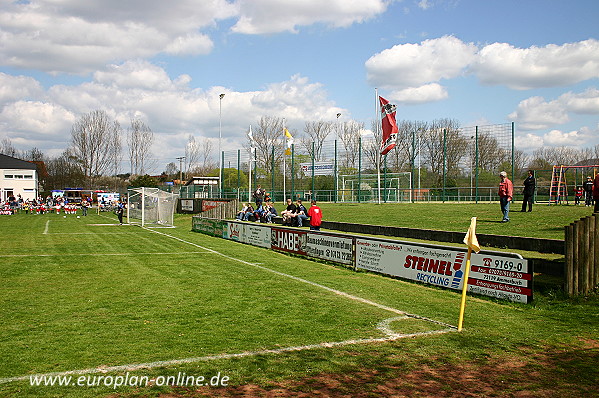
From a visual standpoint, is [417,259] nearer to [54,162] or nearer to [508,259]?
[508,259]

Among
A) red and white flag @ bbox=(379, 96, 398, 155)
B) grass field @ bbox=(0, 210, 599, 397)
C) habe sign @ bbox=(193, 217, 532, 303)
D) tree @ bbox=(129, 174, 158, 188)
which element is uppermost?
red and white flag @ bbox=(379, 96, 398, 155)

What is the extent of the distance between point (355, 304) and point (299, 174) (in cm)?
2994

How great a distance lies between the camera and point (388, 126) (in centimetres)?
2791

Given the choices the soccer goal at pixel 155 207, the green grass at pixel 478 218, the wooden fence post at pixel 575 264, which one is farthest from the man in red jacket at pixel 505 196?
the soccer goal at pixel 155 207

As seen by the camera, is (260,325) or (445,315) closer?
(260,325)

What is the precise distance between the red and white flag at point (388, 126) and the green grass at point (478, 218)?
150 inches

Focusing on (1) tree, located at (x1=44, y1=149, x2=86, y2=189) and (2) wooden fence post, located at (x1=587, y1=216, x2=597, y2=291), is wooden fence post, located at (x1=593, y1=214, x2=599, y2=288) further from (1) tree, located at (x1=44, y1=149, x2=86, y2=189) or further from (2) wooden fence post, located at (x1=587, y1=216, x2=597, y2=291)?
(1) tree, located at (x1=44, y1=149, x2=86, y2=189)

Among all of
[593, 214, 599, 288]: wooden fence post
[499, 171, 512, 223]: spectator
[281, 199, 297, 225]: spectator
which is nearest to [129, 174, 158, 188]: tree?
[281, 199, 297, 225]: spectator

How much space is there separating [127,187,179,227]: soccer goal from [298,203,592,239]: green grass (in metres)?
13.6

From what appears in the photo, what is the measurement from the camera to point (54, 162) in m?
106

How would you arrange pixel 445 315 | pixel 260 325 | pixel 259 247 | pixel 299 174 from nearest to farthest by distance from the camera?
pixel 260 325, pixel 445 315, pixel 259 247, pixel 299 174

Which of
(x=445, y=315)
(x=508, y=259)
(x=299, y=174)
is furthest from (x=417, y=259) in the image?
(x=299, y=174)

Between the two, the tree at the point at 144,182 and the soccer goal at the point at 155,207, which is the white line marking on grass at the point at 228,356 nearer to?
the soccer goal at the point at 155,207

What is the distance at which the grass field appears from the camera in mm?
5586
